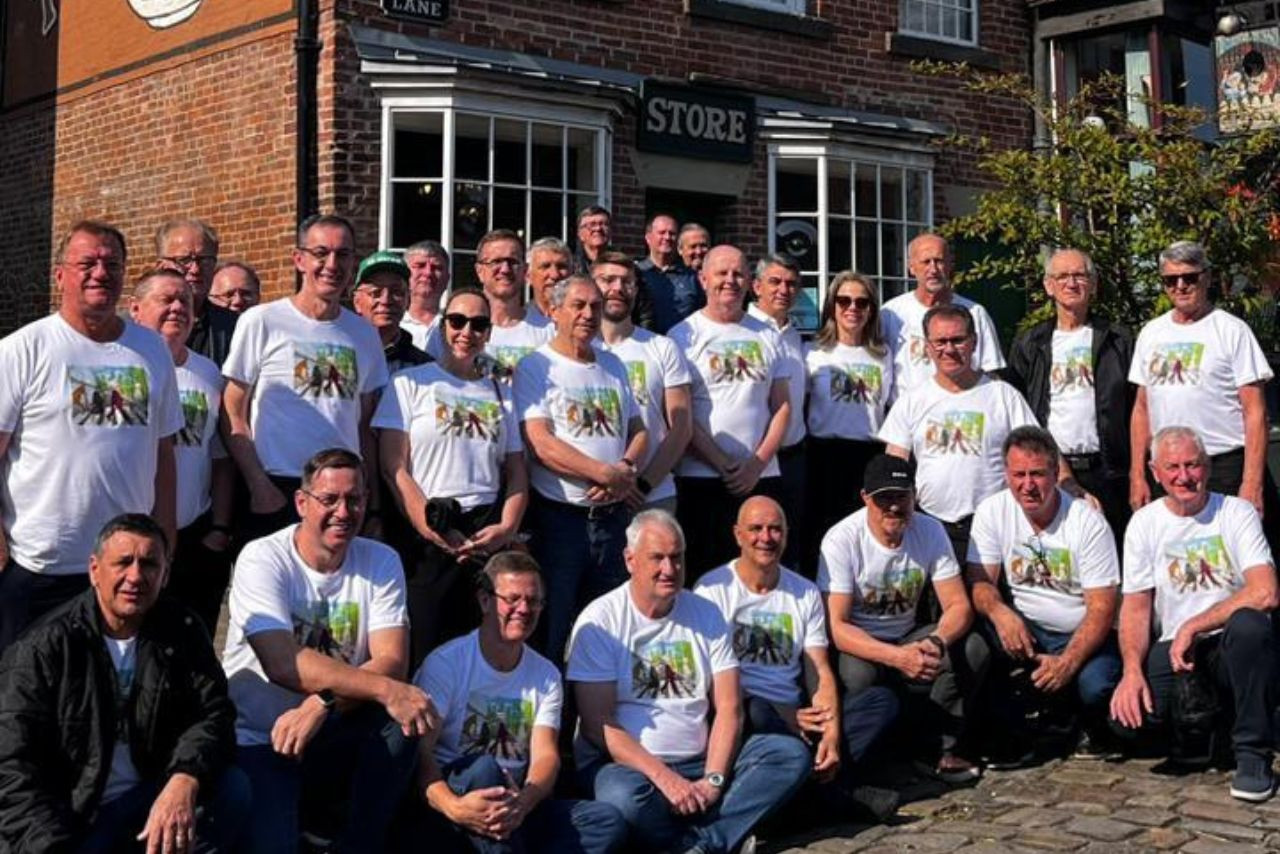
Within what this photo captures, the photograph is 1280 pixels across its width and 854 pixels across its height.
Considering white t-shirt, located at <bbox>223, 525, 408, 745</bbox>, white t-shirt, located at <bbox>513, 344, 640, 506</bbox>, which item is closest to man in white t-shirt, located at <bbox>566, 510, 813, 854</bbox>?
white t-shirt, located at <bbox>513, 344, 640, 506</bbox>

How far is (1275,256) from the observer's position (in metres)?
8.85

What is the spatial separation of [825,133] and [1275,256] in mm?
4012

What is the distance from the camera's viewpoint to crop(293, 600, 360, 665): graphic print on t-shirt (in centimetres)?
459

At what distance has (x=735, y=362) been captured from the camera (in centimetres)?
630

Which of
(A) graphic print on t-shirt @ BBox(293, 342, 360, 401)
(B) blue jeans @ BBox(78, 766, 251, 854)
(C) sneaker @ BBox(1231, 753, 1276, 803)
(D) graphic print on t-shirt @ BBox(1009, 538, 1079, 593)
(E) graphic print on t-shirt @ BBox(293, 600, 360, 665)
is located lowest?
(C) sneaker @ BBox(1231, 753, 1276, 803)

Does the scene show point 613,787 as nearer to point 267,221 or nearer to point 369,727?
point 369,727

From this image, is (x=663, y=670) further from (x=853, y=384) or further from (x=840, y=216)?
(x=840, y=216)

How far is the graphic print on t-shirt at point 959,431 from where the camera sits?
6.26 metres

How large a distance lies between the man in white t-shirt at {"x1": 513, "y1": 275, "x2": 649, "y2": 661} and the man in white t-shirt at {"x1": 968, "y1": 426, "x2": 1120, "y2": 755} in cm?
158

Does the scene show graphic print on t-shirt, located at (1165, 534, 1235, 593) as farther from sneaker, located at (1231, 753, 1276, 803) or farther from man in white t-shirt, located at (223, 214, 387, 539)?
man in white t-shirt, located at (223, 214, 387, 539)

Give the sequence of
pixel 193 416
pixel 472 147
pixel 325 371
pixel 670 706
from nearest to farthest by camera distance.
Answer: pixel 670 706 → pixel 193 416 → pixel 325 371 → pixel 472 147

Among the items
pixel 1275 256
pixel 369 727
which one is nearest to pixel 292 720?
pixel 369 727

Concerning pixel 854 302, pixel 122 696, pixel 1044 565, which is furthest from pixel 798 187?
pixel 122 696

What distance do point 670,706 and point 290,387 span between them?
1.77m
